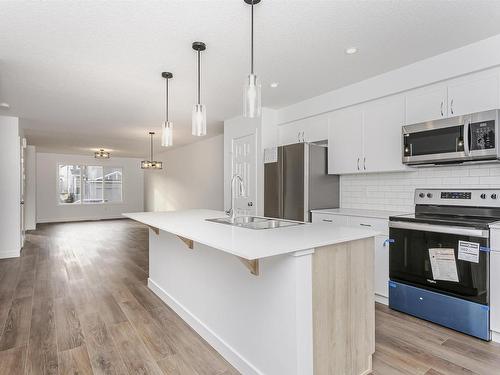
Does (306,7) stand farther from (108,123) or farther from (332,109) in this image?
(108,123)

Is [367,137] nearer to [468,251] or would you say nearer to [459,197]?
[459,197]

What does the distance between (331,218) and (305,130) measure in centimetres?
138

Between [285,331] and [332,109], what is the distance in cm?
295

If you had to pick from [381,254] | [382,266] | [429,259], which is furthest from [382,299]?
[429,259]

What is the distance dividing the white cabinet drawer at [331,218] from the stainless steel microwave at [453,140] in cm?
86

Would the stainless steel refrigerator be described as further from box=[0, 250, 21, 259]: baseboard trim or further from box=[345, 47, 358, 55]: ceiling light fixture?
box=[0, 250, 21, 259]: baseboard trim

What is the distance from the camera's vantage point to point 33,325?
8.50 feet

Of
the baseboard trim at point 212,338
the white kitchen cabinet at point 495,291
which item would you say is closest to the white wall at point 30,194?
the baseboard trim at point 212,338

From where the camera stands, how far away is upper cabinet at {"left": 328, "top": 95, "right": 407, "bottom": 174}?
316 cm

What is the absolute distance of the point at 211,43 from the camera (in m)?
2.52

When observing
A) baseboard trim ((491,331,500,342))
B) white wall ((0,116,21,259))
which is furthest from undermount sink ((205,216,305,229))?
white wall ((0,116,21,259))

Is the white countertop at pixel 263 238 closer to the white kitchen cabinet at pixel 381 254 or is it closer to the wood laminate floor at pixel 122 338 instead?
the wood laminate floor at pixel 122 338

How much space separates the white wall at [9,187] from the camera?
4973 mm

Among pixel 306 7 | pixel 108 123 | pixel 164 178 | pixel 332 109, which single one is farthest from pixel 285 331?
pixel 164 178
